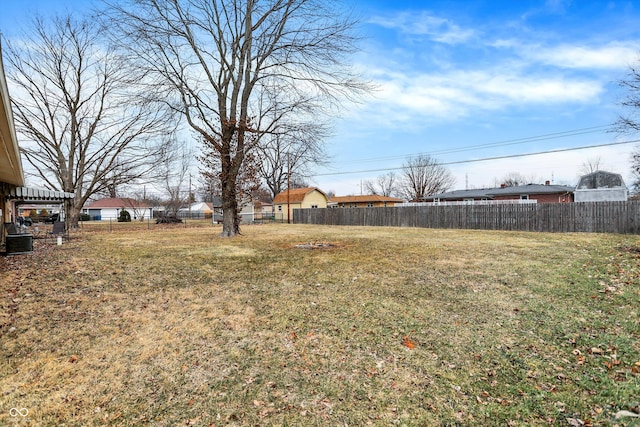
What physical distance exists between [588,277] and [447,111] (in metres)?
14.2

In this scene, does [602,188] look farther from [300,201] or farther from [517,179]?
[517,179]

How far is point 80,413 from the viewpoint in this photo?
252 centimetres

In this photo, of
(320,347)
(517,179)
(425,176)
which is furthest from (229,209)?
(517,179)

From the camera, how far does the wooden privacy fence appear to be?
48.5 ft

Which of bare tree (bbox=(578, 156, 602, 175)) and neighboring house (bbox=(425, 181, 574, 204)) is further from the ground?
bare tree (bbox=(578, 156, 602, 175))

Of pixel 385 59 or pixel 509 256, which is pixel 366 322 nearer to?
pixel 509 256

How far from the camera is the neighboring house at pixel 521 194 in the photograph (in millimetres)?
28328

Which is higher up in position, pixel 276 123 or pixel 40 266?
pixel 276 123

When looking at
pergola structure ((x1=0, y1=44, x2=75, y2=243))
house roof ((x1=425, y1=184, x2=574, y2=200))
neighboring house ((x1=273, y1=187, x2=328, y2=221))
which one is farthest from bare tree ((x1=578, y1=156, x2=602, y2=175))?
pergola structure ((x1=0, y1=44, x2=75, y2=243))

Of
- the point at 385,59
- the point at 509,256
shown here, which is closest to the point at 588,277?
the point at 509,256

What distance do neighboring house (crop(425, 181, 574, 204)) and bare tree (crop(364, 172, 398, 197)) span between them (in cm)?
2226

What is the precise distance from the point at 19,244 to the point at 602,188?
30.1 m

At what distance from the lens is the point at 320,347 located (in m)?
3.61

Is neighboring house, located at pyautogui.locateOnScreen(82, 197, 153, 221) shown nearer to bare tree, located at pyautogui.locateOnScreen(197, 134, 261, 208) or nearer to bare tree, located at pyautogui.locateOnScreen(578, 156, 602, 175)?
bare tree, located at pyautogui.locateOnScreen(197, 134, 261, 208)
